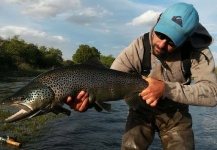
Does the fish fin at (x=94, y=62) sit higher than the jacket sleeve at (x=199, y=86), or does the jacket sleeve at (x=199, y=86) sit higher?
the fish fin at (x=94, y=62)

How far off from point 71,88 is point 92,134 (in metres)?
8.75

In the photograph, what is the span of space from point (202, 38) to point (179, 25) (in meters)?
0.80

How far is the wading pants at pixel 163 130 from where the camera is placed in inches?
218

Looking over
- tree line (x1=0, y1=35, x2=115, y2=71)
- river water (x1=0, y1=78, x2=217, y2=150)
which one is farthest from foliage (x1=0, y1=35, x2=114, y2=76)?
river water (x1=0, y1=78, x2=217, y2=150)

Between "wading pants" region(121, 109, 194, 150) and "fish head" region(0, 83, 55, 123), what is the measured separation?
6.33ft

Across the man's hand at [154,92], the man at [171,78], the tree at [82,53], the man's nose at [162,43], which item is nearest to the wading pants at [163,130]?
the man at [171,78]

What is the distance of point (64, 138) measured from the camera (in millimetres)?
11703

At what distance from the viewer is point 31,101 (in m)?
4.21

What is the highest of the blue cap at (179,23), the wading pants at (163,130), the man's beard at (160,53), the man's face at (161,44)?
the blue cap at (179,23)

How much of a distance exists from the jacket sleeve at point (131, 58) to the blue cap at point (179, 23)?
23.7 inches

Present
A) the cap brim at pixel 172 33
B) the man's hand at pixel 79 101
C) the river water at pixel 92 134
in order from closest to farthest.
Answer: the man's hand at pixel 79 101, the cap brim at pixel 172 33, the river water at pixel 92 134

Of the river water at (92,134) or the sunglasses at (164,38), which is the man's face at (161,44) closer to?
the sunglasses at (164,38)

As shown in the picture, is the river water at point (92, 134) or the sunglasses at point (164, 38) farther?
the river water at point (92, 134)

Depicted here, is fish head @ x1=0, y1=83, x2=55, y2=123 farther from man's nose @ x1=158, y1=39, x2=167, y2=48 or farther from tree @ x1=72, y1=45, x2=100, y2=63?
tree @ x1=72, y1=45, x2=100, y2=63
